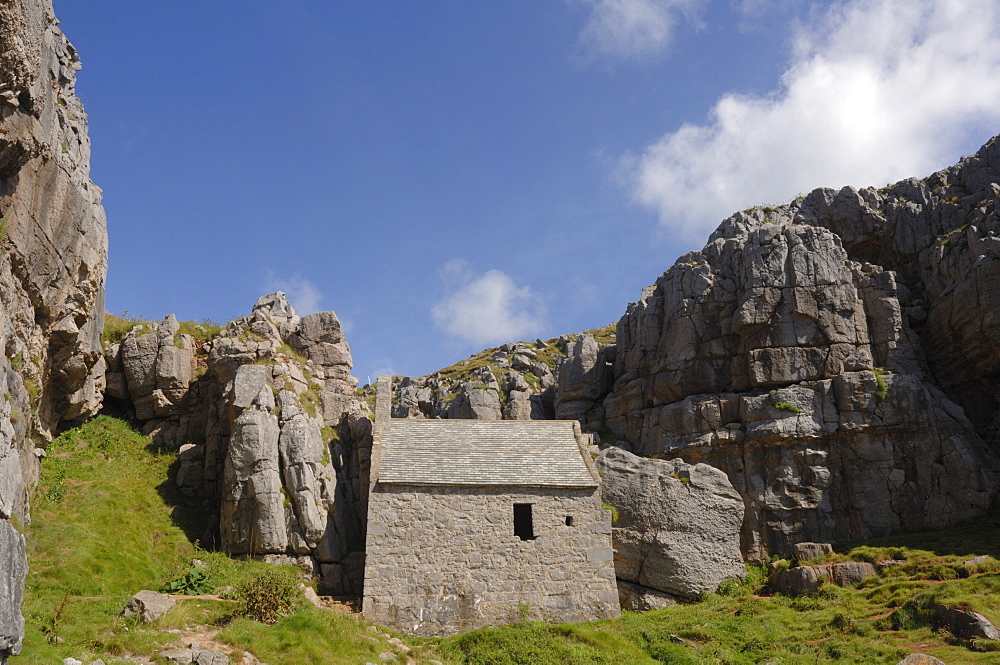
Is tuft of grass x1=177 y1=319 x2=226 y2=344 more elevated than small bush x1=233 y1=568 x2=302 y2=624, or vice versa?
tuft of grass x1=177 y1=319 x2=226 y2=344

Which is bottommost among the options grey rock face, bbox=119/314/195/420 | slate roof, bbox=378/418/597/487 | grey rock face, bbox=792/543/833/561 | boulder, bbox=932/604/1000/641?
boulder, bbox=932/604/1000/641

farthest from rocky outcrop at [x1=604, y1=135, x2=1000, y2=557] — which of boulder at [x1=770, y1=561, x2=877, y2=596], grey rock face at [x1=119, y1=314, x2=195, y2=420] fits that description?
grey rock face at [x1=119, y1=314, x2=195, y2=420]

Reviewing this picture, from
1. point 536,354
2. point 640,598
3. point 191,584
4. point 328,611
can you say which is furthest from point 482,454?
point 536,354

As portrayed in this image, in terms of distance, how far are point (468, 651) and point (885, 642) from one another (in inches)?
518

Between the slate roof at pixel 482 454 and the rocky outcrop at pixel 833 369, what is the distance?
1364 cm

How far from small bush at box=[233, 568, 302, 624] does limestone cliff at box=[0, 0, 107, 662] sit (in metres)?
6.47

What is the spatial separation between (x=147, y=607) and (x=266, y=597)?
3.25 metres

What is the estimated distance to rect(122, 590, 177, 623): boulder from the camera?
62.5ft

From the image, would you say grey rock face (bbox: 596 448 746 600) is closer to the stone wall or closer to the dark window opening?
the stone wall

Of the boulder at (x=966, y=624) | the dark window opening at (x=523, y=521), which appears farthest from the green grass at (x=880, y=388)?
the dark window opening at (x=523, y=521)

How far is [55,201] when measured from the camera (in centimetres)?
2139

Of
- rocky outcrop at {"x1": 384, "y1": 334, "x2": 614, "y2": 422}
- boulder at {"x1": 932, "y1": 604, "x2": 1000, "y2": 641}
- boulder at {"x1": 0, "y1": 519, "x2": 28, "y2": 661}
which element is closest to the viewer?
boulder at {"x1": 0, "y1": 519, "x2": 28, "y2": 661}

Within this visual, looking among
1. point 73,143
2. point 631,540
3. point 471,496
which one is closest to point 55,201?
point 73,143

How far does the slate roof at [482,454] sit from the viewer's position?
27875 mm
